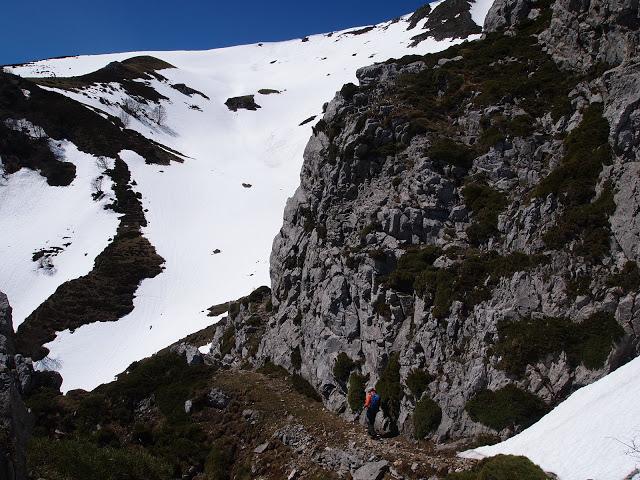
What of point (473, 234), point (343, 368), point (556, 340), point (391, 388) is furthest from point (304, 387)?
point (556, 340)

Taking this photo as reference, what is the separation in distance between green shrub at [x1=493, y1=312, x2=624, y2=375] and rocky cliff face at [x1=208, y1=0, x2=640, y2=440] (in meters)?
0.04

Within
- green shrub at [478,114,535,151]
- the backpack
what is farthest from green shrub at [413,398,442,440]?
green shrub at [478,114,535,151]

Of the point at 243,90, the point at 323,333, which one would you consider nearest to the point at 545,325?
the point at 323,333

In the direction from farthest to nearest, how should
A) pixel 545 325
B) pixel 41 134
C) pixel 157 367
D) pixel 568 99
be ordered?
1. pixel 41 134
2. pixel 157 367
3. pixel 568 99
4. pixel 545 325

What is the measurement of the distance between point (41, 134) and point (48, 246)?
38.9 meters

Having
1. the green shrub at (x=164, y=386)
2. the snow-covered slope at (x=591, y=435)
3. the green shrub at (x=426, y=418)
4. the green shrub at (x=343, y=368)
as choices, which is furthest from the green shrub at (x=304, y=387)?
the snow-covered slope at (x=591, y=435)

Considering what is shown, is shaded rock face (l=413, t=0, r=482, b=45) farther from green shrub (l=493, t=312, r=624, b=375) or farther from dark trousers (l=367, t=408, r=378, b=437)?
dark trousers (l=367, t=408, r=378, b=437)

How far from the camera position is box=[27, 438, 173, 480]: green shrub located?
11284 millimetres

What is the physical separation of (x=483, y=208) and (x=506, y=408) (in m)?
9.20

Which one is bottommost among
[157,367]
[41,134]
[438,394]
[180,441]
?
[438,394]

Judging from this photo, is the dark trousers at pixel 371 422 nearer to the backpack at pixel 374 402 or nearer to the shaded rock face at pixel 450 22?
the backpack at pixel 374 402

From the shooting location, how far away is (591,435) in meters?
11.2

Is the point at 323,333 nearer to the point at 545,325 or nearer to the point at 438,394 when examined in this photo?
the point at 438,394

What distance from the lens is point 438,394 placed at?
15797 millimetres
